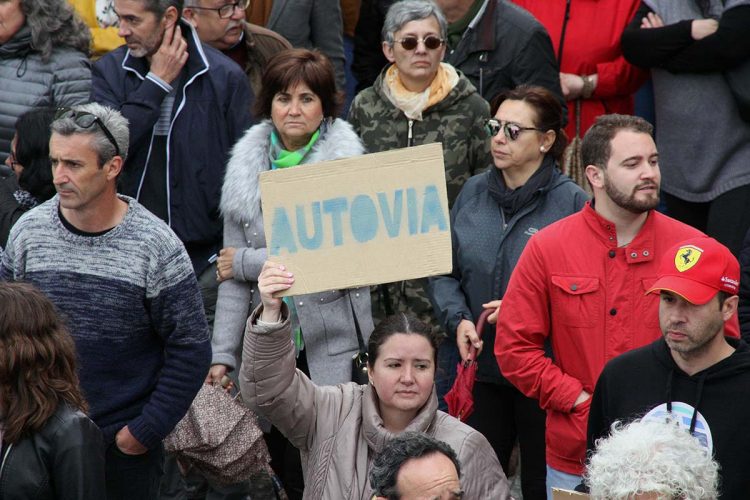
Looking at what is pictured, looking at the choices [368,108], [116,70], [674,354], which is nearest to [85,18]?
[116,70]

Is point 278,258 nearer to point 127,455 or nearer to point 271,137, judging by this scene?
point 127,455

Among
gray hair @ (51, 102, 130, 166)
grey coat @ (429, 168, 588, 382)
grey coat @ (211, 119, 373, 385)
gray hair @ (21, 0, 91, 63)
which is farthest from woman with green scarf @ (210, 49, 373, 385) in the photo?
gray hair @ (21, 0, 91, 63)

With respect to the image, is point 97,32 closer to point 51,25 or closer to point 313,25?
point 51,25

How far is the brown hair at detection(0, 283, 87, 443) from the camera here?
4.43 meters

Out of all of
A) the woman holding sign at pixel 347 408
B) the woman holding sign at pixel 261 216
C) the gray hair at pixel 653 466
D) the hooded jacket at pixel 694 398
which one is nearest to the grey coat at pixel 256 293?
the woman holding sign at pixel 261 216

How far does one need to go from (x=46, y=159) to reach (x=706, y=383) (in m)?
3.29

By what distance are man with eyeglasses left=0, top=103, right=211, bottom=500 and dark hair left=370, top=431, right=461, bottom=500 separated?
57.6 inches

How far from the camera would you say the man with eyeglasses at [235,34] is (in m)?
7.76

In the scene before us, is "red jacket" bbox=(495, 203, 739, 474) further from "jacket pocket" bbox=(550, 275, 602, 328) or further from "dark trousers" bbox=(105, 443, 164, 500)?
"dark trousers" bbox=(105, 443, 164, 500)

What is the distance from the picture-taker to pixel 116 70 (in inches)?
288

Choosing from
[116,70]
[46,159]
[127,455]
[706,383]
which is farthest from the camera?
[116,70]

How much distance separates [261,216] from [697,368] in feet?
8.24

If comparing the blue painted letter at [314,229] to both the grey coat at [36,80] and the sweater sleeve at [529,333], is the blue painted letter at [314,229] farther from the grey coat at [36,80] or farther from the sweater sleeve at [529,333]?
the grey coat at [36,80]

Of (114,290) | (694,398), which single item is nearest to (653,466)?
(694,398)
